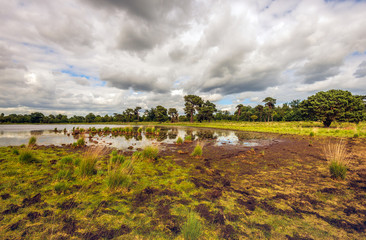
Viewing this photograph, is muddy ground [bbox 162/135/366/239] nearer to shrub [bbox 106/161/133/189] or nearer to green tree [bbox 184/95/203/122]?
shrub [bbox 106/161/133/189]

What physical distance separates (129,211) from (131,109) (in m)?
109

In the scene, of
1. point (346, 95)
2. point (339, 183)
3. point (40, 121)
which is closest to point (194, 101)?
point (346, 95)

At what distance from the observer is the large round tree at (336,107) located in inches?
1198

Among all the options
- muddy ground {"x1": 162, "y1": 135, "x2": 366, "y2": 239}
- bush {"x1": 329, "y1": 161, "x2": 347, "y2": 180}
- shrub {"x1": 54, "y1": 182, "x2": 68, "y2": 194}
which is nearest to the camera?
muddy ground {"x1": 162, "y1": 135, "x2": 366, "y2": 239}

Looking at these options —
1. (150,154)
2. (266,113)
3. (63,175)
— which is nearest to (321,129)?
(150,154)

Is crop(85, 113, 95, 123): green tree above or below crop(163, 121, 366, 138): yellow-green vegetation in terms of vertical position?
above

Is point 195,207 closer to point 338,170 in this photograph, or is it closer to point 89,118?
point 338,170

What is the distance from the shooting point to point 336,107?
30.9m

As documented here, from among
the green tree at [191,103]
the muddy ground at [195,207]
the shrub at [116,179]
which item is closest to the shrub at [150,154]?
the muddy ground at [195,207]

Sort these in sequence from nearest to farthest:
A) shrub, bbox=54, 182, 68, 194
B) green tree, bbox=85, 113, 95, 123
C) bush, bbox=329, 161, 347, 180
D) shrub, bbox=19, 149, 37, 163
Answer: shrub, bbox=54, 182, 68, 194
bush, bbox=329, 161, 347, 180
shrub, bbox=19, 149, 37, 163
green tree, bbox=85, 113, 95, 123

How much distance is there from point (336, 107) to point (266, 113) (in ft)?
233

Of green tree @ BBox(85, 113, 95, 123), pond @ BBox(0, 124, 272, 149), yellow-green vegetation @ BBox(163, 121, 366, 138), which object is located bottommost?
pond @ BBox(0, 124, 272, 149)

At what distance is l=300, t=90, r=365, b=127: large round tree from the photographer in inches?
1198

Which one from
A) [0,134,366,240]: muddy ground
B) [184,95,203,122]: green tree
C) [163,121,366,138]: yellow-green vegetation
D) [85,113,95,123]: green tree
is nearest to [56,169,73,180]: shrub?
[0,134,366,240]: muddy ground
